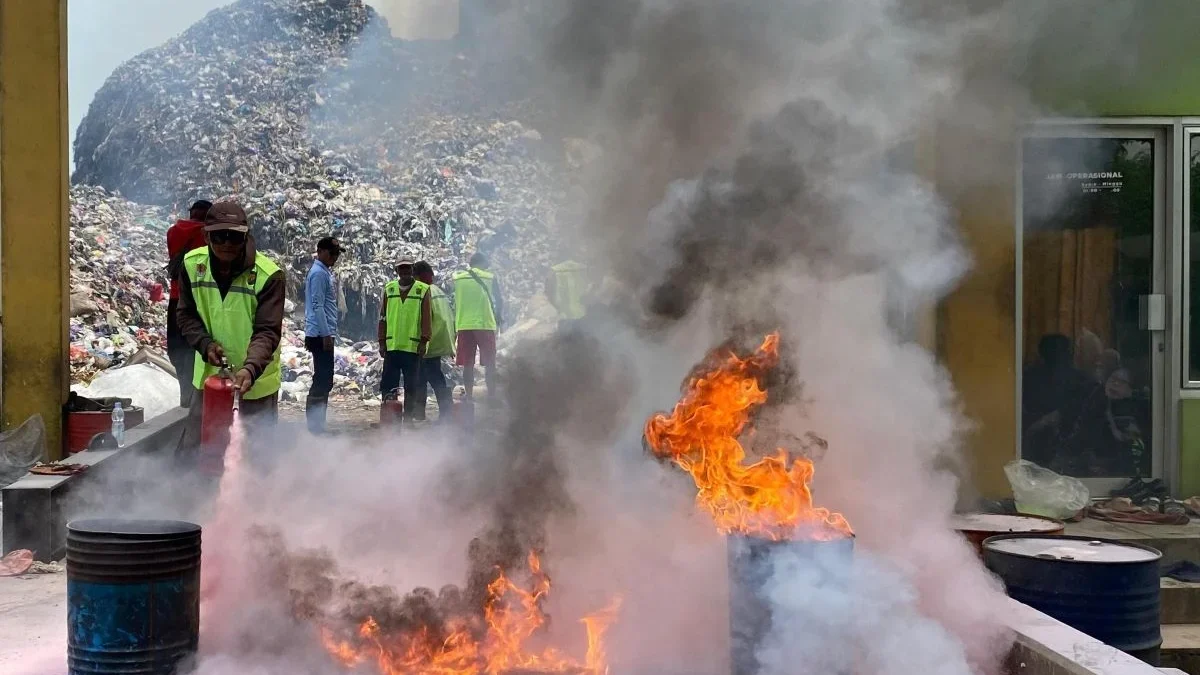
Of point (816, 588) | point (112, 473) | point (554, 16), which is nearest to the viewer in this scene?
point (816, 588)

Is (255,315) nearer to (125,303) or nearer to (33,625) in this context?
(33,625)

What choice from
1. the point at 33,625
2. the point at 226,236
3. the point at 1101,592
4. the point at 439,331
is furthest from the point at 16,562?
the point at 1101,592

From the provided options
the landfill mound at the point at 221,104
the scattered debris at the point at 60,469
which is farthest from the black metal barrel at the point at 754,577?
the landfill mound at the point at 221,104

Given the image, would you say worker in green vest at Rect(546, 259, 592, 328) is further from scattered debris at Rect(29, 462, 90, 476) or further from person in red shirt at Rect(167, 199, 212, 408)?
scattered debris at Rect(29, 462, 90, 476)

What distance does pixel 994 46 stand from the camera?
6203 mm

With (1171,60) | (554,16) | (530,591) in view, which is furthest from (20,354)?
(1171,60)

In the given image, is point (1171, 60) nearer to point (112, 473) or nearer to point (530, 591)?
point (530, 591)

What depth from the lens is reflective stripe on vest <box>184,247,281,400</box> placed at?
5191mm

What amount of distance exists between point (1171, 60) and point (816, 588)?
5371 mm

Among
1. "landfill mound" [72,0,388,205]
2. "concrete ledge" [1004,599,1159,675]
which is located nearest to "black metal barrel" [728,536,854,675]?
"concrete ledge" [1004,599,1159,675]

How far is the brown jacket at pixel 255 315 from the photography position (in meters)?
5.14

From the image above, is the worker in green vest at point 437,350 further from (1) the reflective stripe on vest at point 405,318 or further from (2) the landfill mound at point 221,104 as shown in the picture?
(2) the landfill mound at point 221,104

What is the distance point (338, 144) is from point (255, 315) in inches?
332

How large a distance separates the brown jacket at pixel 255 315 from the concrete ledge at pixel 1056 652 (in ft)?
12.0
